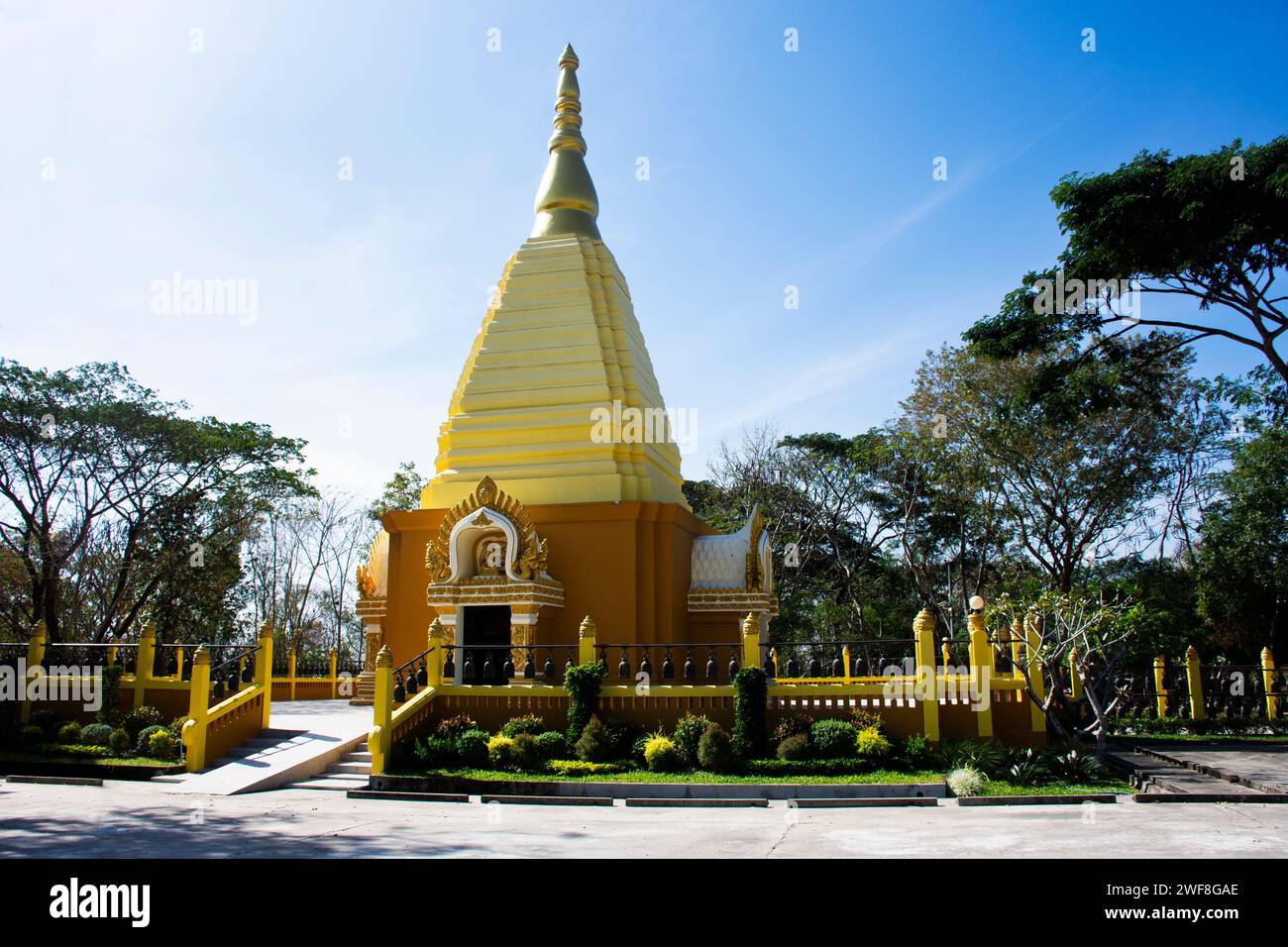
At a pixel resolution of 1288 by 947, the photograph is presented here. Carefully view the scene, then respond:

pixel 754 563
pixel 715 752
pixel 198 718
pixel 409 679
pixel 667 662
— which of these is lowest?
pixel 715 752

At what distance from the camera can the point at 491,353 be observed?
19844 mm

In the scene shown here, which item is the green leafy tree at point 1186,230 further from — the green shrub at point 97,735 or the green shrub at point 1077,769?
the green shrub at point 97,735

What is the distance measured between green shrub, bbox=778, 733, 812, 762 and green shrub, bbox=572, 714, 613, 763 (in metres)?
2.37

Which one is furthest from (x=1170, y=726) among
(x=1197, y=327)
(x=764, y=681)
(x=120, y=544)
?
(x=120, y=544)

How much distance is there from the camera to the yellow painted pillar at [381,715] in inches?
514

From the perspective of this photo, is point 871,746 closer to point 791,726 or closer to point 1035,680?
point 791,726

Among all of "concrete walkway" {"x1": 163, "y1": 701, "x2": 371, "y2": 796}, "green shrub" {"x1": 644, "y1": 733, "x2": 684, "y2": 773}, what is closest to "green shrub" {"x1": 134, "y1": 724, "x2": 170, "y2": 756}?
"concrete walkway" {"x1": 163, "y1": 701, "x2": 371, "y2": 796}

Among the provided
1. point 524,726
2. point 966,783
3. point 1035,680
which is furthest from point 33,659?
point 1035,680

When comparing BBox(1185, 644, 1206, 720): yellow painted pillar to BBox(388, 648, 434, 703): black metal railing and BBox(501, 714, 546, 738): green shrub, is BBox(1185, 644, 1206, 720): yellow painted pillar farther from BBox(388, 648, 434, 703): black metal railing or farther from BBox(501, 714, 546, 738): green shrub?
BBox(388, 648, 434, 703): black metal railing

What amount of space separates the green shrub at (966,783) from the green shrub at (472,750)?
6210 millimetres

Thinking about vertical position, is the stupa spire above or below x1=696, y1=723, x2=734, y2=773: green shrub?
above

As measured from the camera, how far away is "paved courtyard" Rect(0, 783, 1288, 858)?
7473 mm

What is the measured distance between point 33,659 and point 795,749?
14.1 metres

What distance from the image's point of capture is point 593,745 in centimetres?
1316
